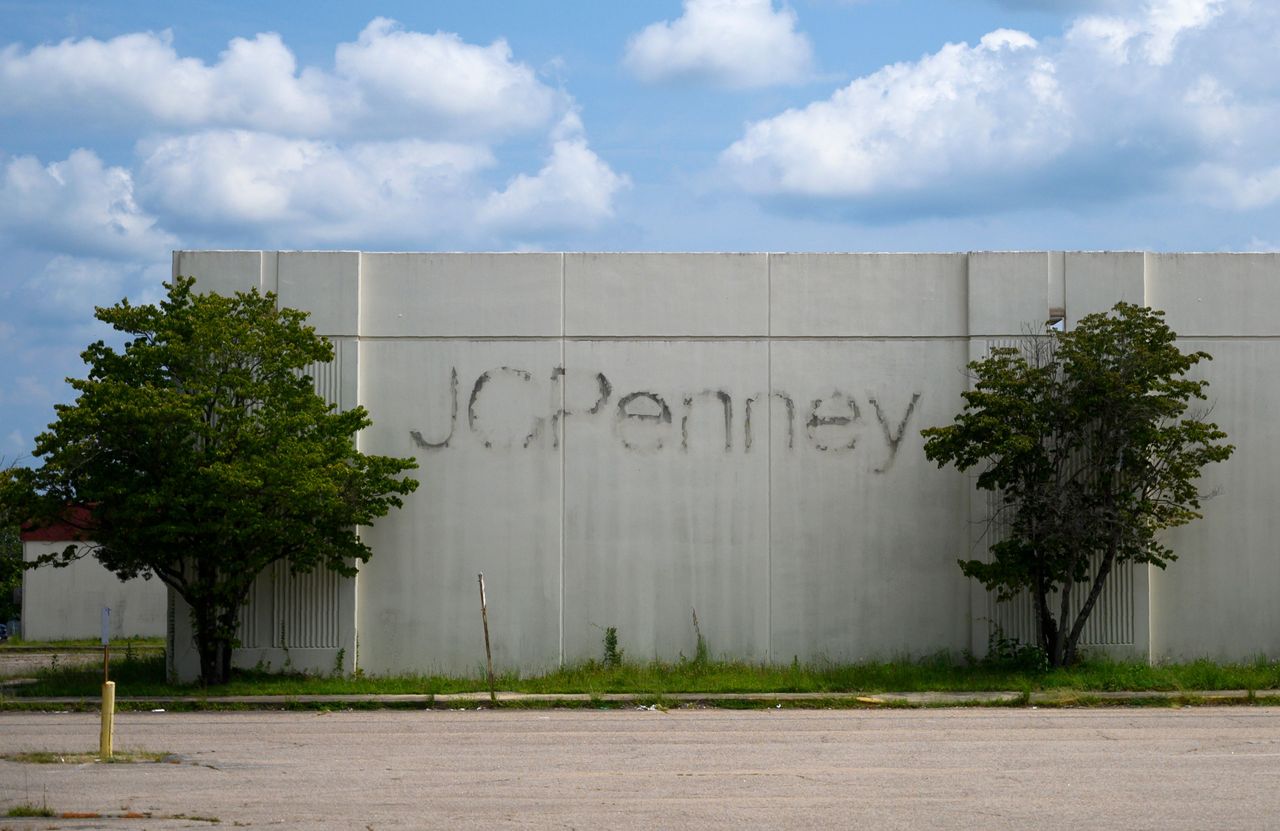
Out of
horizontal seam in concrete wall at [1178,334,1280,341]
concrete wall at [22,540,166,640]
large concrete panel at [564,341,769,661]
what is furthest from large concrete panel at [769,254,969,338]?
concrete wall at [22,540,166,640]

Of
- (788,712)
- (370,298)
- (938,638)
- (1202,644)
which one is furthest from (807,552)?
(370,298)

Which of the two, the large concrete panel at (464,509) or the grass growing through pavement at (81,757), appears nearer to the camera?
the grass growing through pavement at (81,757)

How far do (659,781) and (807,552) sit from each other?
36.4ft

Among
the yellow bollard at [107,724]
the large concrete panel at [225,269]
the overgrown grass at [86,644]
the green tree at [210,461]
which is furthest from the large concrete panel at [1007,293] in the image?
the overgrown grass at [86,644]

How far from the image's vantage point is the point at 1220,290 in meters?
23.7

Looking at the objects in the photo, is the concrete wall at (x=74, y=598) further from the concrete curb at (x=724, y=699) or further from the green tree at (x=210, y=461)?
the concrete curb at (x=724, y=699)

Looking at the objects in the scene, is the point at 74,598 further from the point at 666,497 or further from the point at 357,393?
the point at 666,497

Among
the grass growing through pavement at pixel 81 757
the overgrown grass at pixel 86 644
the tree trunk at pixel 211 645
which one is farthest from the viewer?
the overgrown grass at pixel 86 644

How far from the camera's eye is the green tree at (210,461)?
21.0 m

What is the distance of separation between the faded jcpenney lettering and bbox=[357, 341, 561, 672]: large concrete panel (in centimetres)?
3

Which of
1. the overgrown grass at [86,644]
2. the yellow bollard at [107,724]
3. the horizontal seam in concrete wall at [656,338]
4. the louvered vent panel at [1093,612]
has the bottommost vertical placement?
the overgrown grass at [86,644]

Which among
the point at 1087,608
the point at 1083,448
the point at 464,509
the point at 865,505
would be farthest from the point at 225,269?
the point at 1087,608

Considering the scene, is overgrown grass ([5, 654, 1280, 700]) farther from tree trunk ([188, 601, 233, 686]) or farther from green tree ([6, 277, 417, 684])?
green tree ([6, 277, 417, 684])

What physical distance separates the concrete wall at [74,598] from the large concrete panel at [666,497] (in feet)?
76.3
